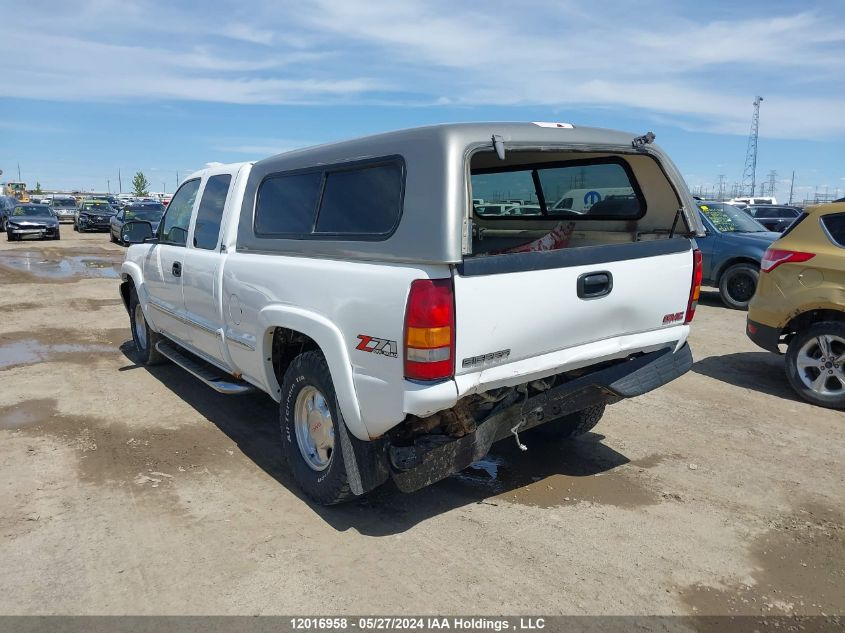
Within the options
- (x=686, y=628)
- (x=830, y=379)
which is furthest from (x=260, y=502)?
(x=830, y=379)

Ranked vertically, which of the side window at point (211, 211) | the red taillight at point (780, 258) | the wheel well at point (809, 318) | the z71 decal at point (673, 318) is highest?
the side window at point (211, 211)

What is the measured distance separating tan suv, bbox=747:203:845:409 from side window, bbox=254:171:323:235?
4.52m

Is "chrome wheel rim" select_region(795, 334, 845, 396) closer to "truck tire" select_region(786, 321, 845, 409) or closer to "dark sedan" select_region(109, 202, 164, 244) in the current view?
"truck tire" select_region(786, 321, 845, 409)

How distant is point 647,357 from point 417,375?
5.51ft

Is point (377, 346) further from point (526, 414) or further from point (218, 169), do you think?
point (218, 169)

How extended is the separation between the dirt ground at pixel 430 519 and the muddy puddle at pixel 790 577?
0.01 m

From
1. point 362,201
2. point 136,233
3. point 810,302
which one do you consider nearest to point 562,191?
point 362,201

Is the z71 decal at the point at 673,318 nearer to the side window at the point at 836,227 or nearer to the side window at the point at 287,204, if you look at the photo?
the side window at the point at 287,204

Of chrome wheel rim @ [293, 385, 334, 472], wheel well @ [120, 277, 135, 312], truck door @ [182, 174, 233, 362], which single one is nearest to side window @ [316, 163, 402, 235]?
chrome wheel rim @ [293, 385, 334, 472]

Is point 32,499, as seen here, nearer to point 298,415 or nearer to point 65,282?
point 298,415

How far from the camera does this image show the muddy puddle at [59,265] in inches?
594

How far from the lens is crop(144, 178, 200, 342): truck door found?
5.47 metres

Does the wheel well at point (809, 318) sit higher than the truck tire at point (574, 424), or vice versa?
the wheel well at point (809, 318)

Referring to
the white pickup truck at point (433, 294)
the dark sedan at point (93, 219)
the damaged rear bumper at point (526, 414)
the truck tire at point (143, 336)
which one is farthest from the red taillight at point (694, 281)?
the dark sedan at point (93, 219)
